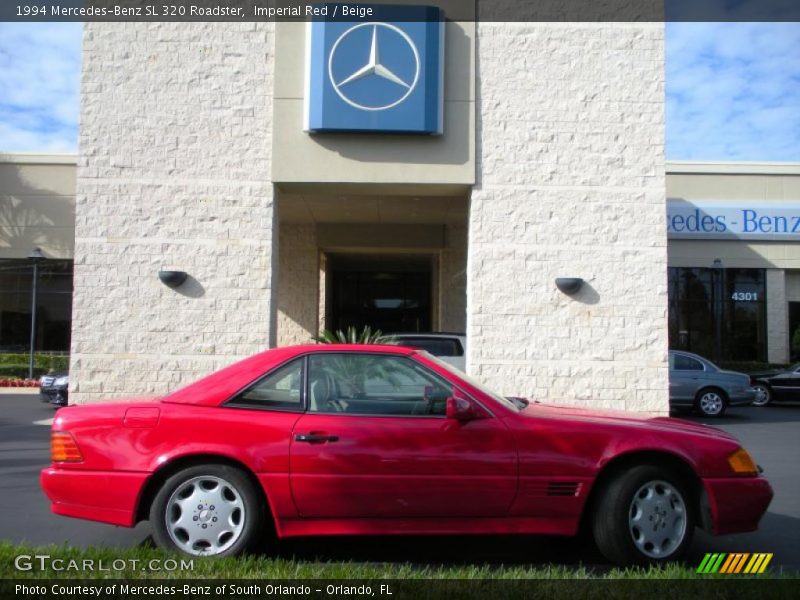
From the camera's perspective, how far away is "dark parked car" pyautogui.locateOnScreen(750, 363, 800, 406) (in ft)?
62.3

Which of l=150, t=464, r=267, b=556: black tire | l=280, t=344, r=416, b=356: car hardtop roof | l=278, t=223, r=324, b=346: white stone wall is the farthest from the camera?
l=278, t=223, r=324, b=346: white stone wall

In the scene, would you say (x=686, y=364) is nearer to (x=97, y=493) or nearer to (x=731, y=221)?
(x=731, y=221)

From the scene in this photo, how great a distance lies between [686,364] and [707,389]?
0.70m

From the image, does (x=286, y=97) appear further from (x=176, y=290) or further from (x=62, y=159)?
(x=62, y=159)

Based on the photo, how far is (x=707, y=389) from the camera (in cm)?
1571

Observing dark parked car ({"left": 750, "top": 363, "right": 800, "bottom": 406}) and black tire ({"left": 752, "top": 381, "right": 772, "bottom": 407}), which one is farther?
black tire ({"left": 752, "top": 381, "right": 772, "bottom": 407})

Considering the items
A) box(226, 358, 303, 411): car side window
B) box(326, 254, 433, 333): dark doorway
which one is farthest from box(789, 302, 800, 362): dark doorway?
box(226, 358, 303, 411): car side window

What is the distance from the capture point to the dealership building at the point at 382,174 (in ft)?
Answer: 36.3

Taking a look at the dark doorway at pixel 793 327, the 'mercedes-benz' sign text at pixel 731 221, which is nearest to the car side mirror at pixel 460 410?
the 'mercedes-benz' sign text at pixel 731 221

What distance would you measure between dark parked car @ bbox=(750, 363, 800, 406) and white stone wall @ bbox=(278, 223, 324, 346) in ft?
39.0

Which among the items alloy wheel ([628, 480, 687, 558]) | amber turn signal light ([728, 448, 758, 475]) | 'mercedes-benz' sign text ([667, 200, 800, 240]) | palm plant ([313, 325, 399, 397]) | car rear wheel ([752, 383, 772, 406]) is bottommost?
car rear wheel ([752, 383, 772, 406])

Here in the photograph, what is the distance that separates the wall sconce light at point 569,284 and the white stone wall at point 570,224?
0.11m

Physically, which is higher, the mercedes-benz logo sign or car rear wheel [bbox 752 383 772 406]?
the mercedes-benz logo sign

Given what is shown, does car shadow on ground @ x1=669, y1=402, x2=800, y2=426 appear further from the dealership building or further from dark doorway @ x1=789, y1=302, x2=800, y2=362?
dark doorway @ x1=789, y1=302, x2=800, y2=362
